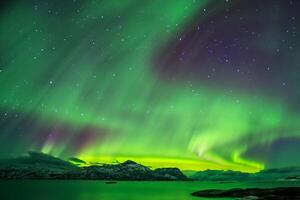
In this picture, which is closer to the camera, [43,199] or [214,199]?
[214,199]

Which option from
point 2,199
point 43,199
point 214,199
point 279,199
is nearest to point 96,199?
point 43,199

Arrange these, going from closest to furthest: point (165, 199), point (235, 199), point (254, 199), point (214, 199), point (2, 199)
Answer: point (254, 199)
point (235, 199)
point (214, 199)
point (2, 199)
point (165, 199)

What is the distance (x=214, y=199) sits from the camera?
92875mm

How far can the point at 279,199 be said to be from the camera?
75.0m

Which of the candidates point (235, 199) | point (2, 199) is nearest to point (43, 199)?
point (2, 199)

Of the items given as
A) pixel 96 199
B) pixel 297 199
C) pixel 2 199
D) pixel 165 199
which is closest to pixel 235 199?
pixel 297 199

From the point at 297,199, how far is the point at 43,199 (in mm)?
83624

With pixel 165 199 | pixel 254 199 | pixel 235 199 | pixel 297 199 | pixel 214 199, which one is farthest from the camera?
pixel 165 199

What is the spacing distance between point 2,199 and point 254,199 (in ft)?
264

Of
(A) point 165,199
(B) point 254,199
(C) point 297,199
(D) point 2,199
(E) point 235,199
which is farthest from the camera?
(A) point 165,199

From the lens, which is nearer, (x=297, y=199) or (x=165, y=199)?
(x=297, y=199)

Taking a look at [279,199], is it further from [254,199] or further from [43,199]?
[43,199]

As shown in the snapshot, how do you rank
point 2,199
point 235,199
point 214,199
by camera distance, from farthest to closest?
1. point 2,199
2. point 214,199
3. point 235,199

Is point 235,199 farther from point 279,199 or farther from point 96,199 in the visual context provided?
point 96,199
